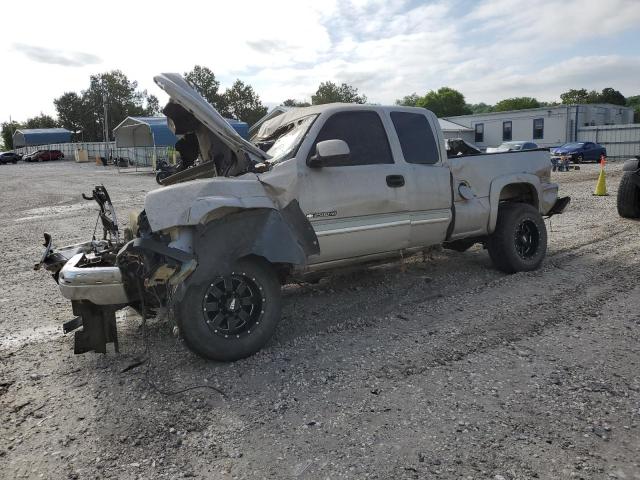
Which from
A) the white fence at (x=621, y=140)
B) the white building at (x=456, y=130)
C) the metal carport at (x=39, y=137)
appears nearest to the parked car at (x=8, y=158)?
the metal carport at (x=39, y=137)

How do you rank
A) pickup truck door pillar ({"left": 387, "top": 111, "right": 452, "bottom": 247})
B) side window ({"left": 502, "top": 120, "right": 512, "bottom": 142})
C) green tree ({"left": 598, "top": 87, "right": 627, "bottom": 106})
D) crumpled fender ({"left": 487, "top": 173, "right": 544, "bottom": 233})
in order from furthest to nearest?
1. green tree ({"left": 598, "top": 87, "right": 627, "bottom": 106})
2. side window ({"left": 502, "top": 120, "right": 512, "bottom": 142})
3. crumpled fender ({"left": 487, "top": 173, "right": 544, "bottom": 233})
4. pickup truck door pillar ({"left": 387, "top": 111, "right": 452, "bottom": 247})

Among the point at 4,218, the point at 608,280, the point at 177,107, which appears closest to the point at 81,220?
the point at 4,218

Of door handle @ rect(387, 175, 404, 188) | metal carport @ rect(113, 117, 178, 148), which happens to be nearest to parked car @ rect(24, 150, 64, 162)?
metal carport @ rect(113, 117, 178, 148)

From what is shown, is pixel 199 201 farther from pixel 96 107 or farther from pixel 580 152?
pixel 96 107

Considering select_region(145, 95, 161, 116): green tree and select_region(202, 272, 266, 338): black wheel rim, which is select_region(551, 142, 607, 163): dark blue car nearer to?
select_region(202, 272, 266, 338): black wheel rim

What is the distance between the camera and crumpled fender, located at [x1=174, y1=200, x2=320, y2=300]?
3758mm

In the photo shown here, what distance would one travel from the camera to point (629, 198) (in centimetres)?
948

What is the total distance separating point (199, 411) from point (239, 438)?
0.43 meters

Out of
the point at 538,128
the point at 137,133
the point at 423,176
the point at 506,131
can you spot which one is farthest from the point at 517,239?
the point at 506,131

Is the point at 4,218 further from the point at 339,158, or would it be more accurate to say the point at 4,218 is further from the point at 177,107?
the point at 339,158

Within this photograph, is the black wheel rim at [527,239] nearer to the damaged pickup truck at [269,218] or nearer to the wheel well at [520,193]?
the damaged pickup truck at [269,218]

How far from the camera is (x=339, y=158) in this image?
4.38m

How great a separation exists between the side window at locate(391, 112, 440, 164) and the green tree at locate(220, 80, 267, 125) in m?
67.6

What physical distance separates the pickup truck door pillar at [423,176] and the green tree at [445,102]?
81410 mm
